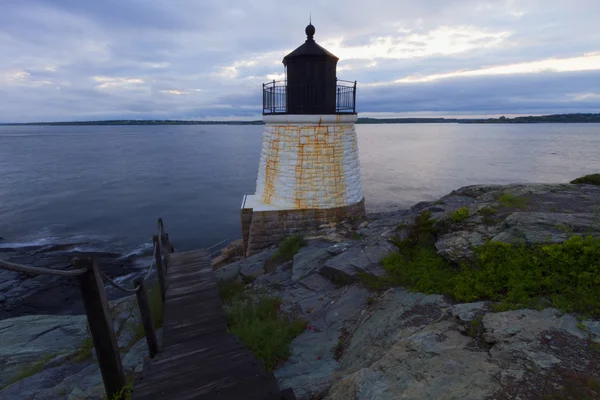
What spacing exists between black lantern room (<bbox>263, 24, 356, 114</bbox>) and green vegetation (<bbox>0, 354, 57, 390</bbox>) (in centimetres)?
1003

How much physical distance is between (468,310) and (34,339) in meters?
10.1

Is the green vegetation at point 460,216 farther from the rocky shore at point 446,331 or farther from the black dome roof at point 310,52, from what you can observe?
the black dome roof at point 310,52

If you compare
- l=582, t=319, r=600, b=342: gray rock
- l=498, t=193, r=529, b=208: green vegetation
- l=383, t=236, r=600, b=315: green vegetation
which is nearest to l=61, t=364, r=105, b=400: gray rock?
l=383, t=236, r=600, b=315: green vegetation

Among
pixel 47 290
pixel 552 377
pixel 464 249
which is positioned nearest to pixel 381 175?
pixel 47 290

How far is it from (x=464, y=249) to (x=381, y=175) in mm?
43607

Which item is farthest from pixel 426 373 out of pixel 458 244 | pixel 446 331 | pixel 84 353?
pixel 84 353

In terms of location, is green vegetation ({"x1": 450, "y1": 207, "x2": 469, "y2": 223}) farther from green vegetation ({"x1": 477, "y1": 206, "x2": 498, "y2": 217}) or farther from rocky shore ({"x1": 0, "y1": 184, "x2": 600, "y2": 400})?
green vegetation ({"x1": 477, "y1": 206, "x2": 498, "y2": 217})

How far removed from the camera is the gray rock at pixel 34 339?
736 centimetres

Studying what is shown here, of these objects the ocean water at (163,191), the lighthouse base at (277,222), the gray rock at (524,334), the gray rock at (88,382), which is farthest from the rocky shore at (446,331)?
the ocean water at (163,191)

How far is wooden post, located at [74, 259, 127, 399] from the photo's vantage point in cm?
342

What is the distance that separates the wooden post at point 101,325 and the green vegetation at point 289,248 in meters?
6.95

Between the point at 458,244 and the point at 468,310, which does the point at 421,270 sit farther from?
the point at 468,310

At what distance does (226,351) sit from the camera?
4672mm

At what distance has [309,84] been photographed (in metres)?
12.6
